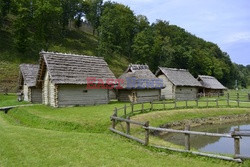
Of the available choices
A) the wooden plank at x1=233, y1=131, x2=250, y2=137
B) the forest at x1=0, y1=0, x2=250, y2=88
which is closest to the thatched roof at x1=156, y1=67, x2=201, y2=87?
the forest at x1=0, y1=0, x2=250, y2=88

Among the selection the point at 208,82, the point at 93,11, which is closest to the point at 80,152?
the point at 208,82

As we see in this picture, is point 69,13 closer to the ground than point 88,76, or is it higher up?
higher up

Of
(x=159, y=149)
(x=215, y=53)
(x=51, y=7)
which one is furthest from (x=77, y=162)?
(x=215, y=53)

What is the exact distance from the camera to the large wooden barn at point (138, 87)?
32344 mm

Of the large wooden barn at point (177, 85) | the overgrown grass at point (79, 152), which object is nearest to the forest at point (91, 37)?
the large wooden barn at point (177, 85)

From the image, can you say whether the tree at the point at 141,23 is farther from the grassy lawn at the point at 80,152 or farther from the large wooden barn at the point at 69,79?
the grassy lawn at the point at 80,152

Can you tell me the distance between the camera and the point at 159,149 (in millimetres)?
10414

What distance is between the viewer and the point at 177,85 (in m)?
38.2

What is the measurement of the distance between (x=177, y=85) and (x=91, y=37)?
3978 cm

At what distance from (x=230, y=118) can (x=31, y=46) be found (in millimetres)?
38949

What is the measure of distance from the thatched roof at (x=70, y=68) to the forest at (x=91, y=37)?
18449 millimetres

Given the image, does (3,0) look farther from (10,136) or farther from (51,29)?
(10,136)

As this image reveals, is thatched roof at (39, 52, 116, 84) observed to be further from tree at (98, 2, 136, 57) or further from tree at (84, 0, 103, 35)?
tree at (84, 0, 103, 35)

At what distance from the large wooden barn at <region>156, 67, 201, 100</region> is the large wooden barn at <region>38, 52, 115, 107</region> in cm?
1364
